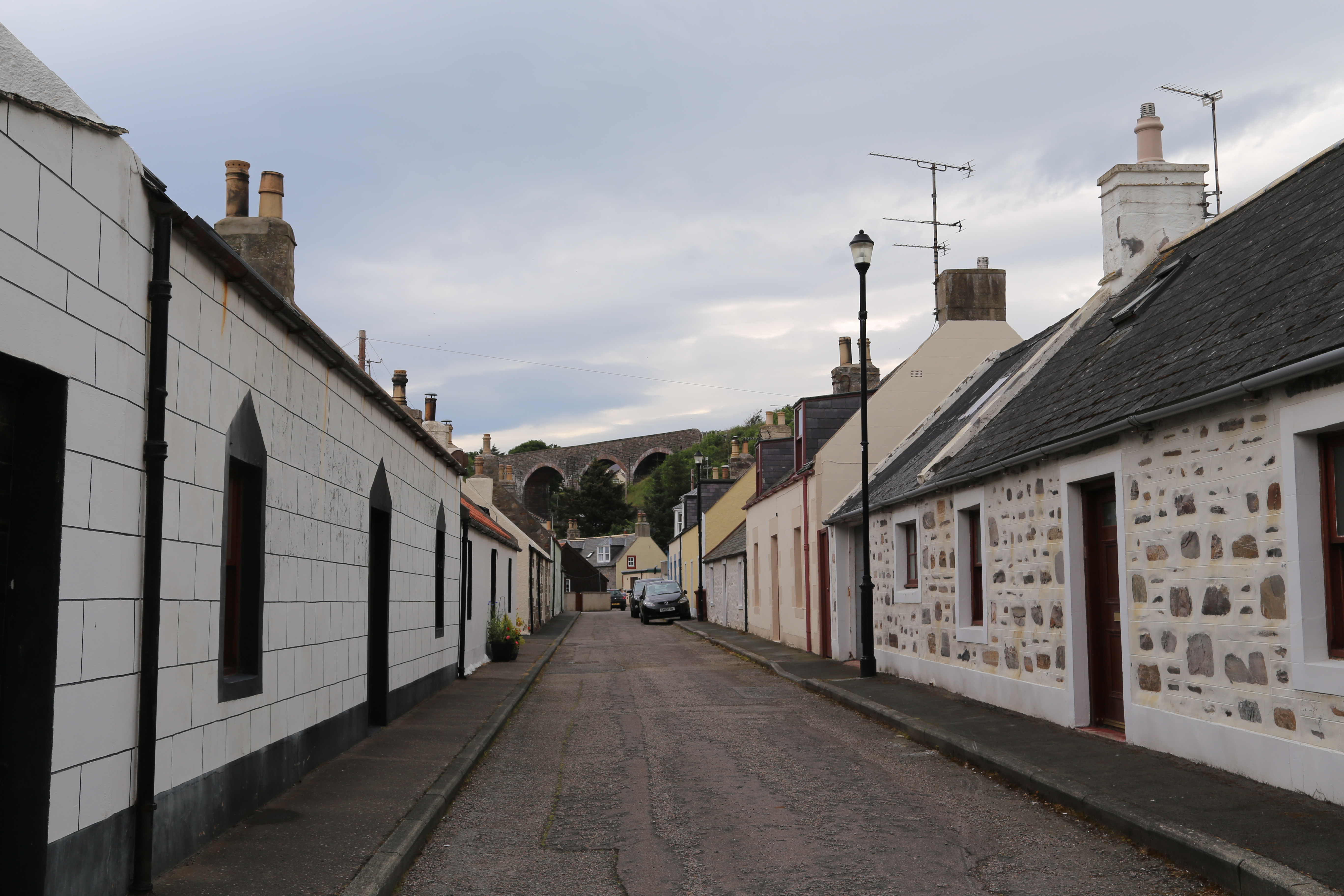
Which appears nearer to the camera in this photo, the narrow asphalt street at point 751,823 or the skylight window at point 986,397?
the narrow asphalt street at point 751,823

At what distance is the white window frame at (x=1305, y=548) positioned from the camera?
6.65 metres

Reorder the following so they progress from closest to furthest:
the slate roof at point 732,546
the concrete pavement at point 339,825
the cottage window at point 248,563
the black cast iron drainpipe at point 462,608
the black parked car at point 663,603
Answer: the concrete pavement at point 339,825, the cottage window at point 248,563, the black cast iron drainpipe at point 462,608, the slate roof at point 732,546, the black parked car at point 663,603

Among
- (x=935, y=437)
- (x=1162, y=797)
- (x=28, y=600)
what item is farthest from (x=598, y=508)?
(x=28, y=600)

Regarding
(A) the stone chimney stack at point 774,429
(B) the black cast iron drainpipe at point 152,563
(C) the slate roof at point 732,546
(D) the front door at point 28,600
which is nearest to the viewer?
(D) the front door at point 28,600

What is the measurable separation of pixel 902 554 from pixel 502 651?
8847 mm

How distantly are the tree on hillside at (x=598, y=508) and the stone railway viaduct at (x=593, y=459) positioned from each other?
351 inches

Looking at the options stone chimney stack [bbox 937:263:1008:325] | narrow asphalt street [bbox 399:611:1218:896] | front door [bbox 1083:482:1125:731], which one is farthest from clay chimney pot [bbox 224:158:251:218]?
stone chimney stack [bbox 937:263:1008:325]

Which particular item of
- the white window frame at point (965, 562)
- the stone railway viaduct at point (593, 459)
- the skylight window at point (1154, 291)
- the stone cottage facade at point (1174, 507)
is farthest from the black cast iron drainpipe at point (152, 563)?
the stone railway viaduct at point (593, 459)

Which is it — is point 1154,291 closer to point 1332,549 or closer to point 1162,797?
point 1332,549

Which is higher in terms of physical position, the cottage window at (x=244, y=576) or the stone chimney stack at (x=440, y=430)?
the stone chimney stack at (x=440, y=430)

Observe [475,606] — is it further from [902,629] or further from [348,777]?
[348,777]

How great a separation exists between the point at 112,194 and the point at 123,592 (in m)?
1.82

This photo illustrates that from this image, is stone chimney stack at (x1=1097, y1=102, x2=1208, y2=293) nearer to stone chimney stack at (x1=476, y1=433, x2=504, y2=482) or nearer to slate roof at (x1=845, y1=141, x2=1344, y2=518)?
slate roof at (x1=845, y1=141, x2=1344, y2=518)

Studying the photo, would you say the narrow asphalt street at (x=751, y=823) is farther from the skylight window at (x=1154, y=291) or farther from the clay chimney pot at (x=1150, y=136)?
the clay chimney pot at (x=1150, y=136)
